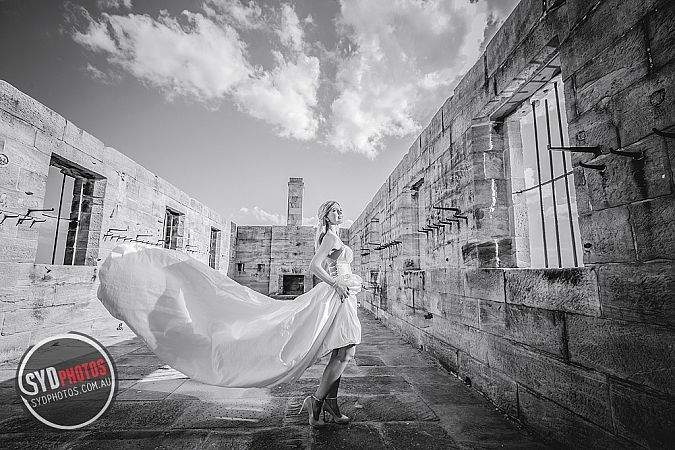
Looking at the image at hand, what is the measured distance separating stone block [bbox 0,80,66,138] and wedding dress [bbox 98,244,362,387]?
333cm

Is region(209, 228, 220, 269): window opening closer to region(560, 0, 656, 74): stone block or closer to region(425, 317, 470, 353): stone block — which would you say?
region(425, 317, 470, 353): stone block

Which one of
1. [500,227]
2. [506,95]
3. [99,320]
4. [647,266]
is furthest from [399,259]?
[99,320]

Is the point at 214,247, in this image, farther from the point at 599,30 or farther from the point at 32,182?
the point at 599,30

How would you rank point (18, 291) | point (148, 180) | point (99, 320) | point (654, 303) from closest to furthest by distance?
point (654, 303) < point (18, 291) < point (99, 320) < point (148, 180)

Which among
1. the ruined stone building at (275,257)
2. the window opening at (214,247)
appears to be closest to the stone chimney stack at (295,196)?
the ruined stone building at (275,257)

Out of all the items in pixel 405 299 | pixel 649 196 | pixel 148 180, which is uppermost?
pixel 148 180

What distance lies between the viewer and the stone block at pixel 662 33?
152 centimetres

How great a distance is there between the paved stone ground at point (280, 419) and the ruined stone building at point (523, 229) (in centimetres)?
32

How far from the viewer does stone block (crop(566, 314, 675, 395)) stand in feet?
4.86

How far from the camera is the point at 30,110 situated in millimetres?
4516

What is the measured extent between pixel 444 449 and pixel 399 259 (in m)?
4.21

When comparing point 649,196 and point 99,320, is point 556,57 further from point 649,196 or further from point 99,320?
point 99,320

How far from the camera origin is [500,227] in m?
3.21

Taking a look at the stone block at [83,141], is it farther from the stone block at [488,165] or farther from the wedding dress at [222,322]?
the stone block at [488,165]
